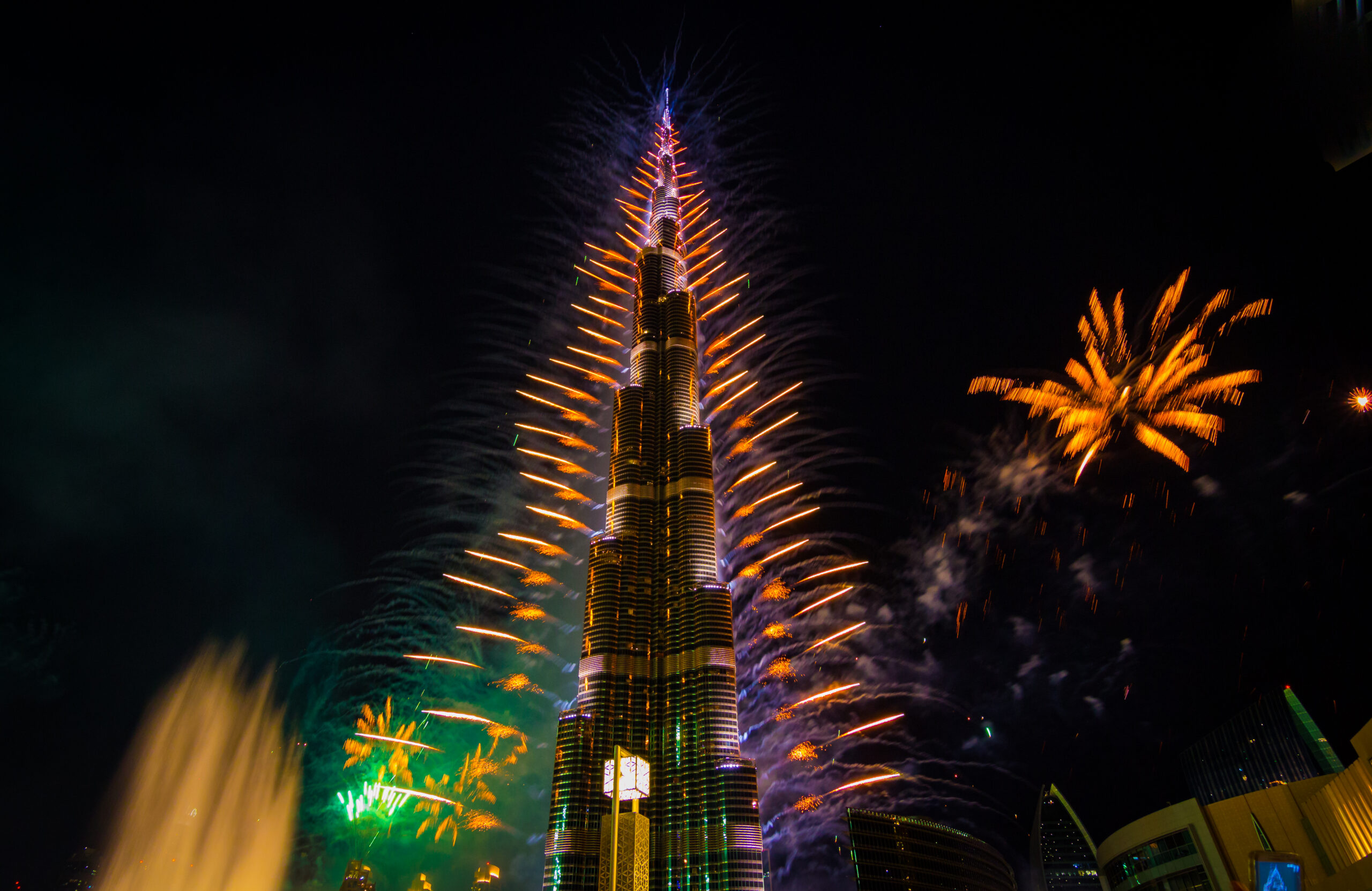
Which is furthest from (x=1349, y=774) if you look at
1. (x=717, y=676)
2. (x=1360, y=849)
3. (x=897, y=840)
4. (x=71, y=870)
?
(x=71, y=870)

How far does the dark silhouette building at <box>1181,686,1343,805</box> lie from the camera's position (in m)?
119

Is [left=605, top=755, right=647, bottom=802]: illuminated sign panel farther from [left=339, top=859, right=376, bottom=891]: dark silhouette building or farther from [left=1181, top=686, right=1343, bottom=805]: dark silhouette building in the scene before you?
[left=339, top=859, right=376, bottom=891]: dark silhouette building

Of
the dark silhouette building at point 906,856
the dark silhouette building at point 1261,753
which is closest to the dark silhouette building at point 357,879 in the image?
the dark silhouette building at point 906,856

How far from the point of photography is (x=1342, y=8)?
18.9m

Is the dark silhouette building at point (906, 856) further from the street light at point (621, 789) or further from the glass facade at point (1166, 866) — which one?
the street light at point (621, 789)

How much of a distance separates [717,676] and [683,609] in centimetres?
1975

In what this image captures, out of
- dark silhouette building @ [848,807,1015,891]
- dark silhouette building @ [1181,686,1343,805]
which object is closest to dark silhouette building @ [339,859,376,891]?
dark silhouette building @ [848,807,1015,891]

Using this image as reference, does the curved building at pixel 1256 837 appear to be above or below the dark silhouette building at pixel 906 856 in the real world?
below

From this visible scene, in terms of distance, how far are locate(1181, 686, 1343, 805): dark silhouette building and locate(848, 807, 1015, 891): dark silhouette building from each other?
5490 centimetres

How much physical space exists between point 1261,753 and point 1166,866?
152 feet

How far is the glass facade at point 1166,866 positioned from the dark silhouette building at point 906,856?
5763 cm

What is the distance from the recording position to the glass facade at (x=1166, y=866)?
92625 millimetres

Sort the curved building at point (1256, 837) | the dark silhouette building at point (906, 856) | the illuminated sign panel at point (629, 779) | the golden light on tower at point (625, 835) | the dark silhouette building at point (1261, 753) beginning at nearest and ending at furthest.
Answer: the golden light on tower at point (625, 835)
the illuminated sign panel at point (629, 779)
the curved building at point (1256, 837)
the dark silhouette building at point (1261, 753)
the dark silhouette building at point (906, 856)

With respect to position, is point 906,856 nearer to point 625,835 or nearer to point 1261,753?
point 1261,753
